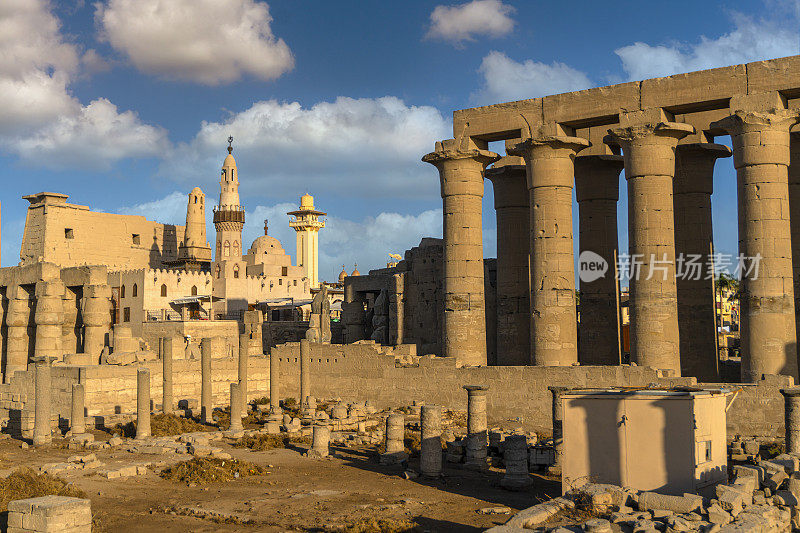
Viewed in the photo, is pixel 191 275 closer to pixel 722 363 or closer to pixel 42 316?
pixel 42 316

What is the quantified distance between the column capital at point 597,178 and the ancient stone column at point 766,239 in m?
7.42

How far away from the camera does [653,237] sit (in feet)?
90.4

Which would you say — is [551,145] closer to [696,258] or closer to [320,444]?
[696,258]

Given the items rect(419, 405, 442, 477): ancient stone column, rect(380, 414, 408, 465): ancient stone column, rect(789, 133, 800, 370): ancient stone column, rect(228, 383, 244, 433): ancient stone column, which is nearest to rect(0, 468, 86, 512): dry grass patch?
rect(419, 405, 442, 477): ancient stone column

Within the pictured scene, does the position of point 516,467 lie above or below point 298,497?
above

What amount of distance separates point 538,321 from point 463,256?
162 inches

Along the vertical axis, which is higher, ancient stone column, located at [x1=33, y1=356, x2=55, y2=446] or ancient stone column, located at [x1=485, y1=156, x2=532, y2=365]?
ancient stone column, located at [x1=485, y1=156, x2=532, y2=365]

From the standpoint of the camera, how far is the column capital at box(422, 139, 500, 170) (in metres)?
31.9

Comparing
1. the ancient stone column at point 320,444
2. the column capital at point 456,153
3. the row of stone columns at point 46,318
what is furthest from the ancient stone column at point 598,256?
the row of stone columns at point 46,318

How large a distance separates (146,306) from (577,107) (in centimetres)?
3644

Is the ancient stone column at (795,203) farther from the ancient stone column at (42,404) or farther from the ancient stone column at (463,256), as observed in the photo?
the ancient stone column at (42,404)

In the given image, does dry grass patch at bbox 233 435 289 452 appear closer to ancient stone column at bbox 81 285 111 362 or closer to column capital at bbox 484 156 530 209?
ancient stone column at bbox 81 285 111 362

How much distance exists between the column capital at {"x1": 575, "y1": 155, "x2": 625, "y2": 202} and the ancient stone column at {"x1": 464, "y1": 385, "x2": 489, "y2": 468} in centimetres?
1365

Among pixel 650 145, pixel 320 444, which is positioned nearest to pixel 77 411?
→ pixel 320 444
